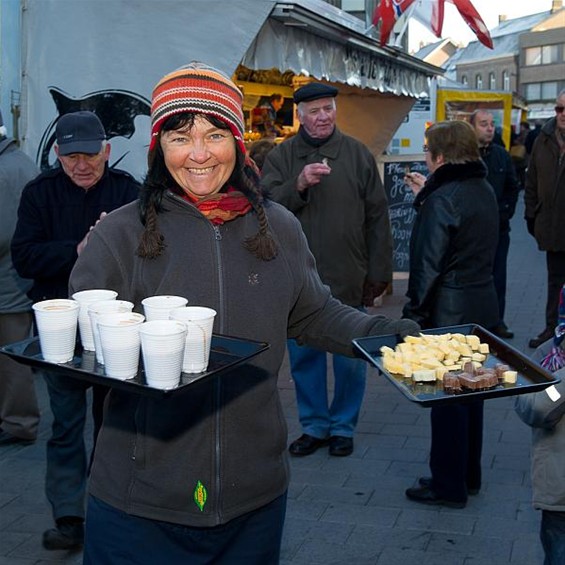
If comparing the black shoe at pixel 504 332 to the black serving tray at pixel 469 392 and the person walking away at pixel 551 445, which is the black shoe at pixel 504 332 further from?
the black serving tray at pixel 469 392

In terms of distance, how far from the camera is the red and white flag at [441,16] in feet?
36.9

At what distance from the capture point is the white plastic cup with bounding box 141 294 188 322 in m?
2.27

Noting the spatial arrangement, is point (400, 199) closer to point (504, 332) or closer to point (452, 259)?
point (504, 332)

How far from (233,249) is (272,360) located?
0.33 meters

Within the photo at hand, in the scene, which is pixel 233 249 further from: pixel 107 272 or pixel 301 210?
pixel 301 210

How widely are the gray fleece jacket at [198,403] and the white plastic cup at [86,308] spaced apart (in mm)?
95

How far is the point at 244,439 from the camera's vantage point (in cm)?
252

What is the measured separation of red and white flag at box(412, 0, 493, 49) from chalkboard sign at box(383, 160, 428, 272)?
176 centimetres

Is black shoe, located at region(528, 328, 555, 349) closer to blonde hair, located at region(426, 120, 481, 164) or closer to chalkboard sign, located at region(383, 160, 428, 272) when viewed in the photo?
chalkboard sign, located at region(383, 160, 428, 272)

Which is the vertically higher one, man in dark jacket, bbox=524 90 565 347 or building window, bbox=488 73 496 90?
building window, bbox=488 73 496 90

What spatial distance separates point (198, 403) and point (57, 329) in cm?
42

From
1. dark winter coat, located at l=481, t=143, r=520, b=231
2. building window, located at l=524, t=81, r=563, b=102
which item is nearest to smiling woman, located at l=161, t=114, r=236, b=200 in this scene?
dark winter coat, located at l=481, t=143, r=520, b=231

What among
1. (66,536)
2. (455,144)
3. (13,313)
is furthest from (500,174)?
(66,536)

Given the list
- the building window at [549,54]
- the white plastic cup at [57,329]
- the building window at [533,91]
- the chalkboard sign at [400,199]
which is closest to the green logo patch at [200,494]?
the white plastic cup at [57,329]
